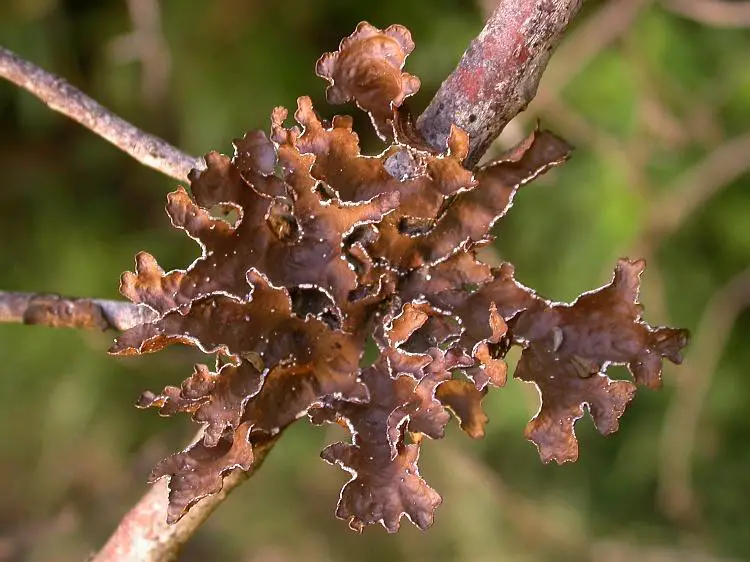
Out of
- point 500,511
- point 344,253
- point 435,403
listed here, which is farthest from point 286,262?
point 500,511

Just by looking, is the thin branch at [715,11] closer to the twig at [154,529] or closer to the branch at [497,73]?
the branch at [497,73]

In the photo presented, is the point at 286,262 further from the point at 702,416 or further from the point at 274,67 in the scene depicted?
the point at 702,416

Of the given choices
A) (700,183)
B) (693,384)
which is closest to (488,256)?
(700,183)

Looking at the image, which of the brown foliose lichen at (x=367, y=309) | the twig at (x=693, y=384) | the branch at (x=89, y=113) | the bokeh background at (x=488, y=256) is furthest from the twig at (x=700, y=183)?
the branch at (x=89, y=113)

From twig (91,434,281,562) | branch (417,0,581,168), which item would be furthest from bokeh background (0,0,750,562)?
branch (417,0,581,168)

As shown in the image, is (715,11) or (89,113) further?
(715,11)

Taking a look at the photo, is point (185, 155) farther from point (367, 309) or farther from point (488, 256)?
point (488, 256)
